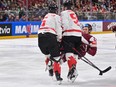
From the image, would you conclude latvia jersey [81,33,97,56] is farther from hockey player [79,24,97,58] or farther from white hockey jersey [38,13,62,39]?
white hockey jersey [38,13,62,39]

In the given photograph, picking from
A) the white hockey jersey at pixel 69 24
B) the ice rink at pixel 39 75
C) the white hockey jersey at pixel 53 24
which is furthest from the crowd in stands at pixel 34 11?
the white hockey jersey at pixel 53 24

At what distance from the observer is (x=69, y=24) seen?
19.9 ft

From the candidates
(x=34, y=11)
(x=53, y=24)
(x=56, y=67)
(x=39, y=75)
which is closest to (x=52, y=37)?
(x=53, y=24)

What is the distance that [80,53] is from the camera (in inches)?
246

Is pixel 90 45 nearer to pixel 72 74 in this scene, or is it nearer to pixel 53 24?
pixel 72 74

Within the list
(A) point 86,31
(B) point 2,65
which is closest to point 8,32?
(B) point 2,65

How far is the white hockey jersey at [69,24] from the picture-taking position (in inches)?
238

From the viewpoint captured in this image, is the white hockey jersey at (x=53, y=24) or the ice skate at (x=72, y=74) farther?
the ice skate at (x=72, y=74)

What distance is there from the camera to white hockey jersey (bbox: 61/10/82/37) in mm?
6055

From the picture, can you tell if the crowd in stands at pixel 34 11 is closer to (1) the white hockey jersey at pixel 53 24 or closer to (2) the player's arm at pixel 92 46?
(2) the player's arm at pixel 92 46

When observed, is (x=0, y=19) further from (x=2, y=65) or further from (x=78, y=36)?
(x=78, y=36)

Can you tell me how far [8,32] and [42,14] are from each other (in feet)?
5.95

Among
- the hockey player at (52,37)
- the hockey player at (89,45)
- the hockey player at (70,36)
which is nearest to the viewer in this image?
the hockey player at (52,37)

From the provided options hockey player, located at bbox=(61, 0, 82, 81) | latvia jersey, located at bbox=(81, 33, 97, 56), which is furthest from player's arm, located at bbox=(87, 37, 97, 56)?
hockey player, located at bbox=(61, 0, 82, 81)
